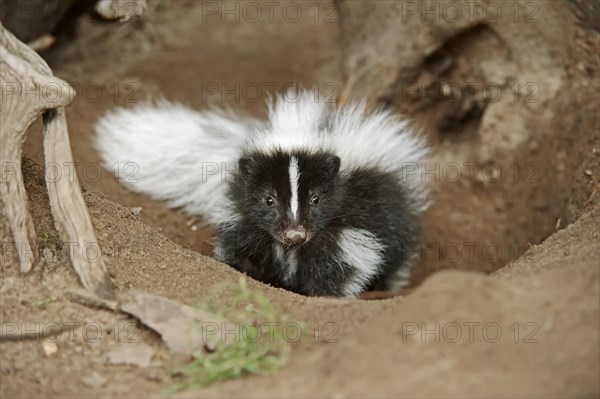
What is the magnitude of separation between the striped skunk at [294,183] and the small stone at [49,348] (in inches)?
84.1

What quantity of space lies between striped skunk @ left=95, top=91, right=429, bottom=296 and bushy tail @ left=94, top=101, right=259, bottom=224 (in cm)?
1

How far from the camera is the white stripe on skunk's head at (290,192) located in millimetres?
6438

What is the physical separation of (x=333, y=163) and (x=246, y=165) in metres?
0.70

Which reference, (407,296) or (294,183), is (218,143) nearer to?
(294,183)

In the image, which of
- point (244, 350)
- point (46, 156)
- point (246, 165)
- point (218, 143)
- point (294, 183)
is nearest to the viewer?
point (244, 350)

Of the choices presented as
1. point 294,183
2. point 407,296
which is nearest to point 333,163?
point 294,183

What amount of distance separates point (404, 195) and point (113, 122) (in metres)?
2.90

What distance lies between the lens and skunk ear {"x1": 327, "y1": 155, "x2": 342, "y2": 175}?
664cm

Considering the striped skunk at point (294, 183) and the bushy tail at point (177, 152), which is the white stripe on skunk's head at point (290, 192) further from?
the bushy tail at point (177, 152)

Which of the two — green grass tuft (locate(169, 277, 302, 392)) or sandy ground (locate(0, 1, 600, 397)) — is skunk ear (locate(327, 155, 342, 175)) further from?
green grass tuft (locate(169, 277, 302, 392))

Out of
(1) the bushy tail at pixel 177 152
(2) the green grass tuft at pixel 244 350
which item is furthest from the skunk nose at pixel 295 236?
(2) the green grass tuft at pixel 244 350

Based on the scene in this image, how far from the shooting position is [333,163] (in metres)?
6.66

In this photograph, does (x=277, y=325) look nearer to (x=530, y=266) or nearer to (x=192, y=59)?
(x=530, y=266)

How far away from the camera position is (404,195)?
7457 millimetres
